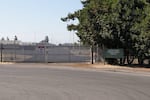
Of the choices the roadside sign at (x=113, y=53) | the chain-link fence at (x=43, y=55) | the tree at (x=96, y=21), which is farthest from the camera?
the chain-link fence at (x=43, y=55)

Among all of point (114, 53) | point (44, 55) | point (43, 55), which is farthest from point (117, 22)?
point (43, 55)

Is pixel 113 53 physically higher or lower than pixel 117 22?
lower

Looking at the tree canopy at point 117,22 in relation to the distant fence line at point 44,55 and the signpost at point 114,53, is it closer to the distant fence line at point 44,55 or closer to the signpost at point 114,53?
the signpost at point 114,53

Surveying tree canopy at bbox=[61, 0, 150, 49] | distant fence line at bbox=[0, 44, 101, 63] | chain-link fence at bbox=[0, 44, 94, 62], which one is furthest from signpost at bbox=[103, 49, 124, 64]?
chain-link fence at bbox=[0, 44, 94, 62]

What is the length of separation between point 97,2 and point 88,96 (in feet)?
79.9

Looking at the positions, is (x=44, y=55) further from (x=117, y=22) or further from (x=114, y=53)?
(x=117, y=22)

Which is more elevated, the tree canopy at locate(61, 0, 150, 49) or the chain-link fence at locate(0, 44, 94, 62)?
the tree canopy at locate(61, 0, 150, 49)

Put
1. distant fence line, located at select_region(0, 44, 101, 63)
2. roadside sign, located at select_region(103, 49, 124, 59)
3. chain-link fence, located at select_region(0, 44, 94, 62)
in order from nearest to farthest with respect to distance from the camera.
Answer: roadside sign, located at select_region(103, 49, 124, 59)
distant fence line, located at select_region(0, 44, 101, 63)
chain-link fence, located at select_region(0, 44, 94, 62)

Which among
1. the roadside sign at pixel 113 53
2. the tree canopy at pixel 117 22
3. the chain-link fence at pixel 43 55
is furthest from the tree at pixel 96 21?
the chain-link fence at pixel 43 55

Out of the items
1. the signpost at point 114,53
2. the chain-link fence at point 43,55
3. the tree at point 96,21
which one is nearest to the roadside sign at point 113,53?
the signpost at point 114,53

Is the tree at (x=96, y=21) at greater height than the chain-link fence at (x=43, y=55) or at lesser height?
greater

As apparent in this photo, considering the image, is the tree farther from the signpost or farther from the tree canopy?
the signpost

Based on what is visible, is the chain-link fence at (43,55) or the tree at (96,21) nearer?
the tree at (96,21)

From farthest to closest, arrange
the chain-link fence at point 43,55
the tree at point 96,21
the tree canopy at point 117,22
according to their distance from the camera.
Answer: the chain-link fence at point 43,55 → the tree at point 96,21 → the tree canopy at point 117,22
